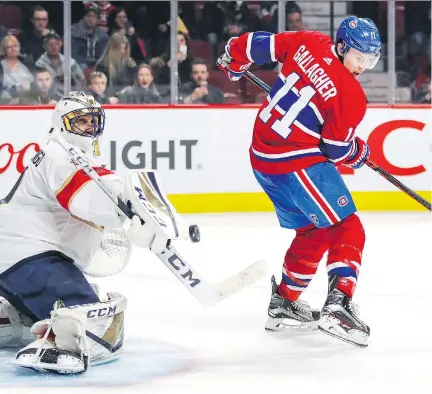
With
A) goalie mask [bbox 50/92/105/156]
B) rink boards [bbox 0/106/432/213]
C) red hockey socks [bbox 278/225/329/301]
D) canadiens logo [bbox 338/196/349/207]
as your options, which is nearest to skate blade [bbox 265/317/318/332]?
red hockey socks [bbox 278/225/329/301]

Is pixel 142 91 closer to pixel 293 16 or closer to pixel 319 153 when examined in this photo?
pixel 293 16

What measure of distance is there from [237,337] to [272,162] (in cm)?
58

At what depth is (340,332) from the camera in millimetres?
3955

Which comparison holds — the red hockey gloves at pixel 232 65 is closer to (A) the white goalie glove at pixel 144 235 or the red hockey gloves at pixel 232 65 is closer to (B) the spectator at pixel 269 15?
(A) the white goalie glove at pixel 144 235

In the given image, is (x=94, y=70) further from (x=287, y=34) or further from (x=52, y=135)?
(x=52, y=135)

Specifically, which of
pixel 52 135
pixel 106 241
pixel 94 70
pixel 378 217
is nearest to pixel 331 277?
pixel 106 241

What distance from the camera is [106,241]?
3914 mm

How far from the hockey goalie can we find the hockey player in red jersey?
0.71 m

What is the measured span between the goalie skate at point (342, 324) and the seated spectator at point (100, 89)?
3864mm

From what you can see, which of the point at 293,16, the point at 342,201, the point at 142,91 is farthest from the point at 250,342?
the point at 293,16

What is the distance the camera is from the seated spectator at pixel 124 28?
7.76 metres

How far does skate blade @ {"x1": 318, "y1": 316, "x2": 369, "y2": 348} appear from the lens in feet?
13.0

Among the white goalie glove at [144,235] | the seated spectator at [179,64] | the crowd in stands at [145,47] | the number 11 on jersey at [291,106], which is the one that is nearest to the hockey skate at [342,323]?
the number 11 on jersey at [291,106]

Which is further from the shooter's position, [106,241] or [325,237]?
[325,237]
